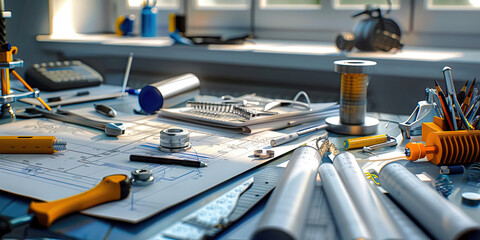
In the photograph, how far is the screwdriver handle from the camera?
561mm

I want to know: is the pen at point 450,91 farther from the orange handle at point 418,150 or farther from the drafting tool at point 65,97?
the drafting tool at point 65,97

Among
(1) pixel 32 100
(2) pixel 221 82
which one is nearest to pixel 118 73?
(2) pixel 221 82

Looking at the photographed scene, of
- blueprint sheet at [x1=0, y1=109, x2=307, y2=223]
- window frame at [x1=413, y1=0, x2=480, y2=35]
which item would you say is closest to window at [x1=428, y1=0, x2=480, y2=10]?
window frame at [x1=413, y1=0, x2=480, y2=35]

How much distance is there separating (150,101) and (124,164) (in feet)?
1.46

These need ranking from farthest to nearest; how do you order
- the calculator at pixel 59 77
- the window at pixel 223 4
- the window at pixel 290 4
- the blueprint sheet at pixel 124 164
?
the window at pixel 223 4
the window at pixel 290 4
the calculator at pixel 59 77
the blueprint sheet at pixel 124 164

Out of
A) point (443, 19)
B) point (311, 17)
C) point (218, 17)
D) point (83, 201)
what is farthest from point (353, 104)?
point (218, 17)

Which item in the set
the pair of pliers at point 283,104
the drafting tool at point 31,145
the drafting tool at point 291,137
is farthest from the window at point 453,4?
the drafting tool at point 31,145

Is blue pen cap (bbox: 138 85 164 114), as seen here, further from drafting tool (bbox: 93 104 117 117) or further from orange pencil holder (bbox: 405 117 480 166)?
orange pencil holder (bbox: 405 117 480 166)

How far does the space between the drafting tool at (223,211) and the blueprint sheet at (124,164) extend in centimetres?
4

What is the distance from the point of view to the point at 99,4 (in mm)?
2869

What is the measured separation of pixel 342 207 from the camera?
0.54 metres

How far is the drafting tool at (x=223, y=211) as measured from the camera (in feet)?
1.80

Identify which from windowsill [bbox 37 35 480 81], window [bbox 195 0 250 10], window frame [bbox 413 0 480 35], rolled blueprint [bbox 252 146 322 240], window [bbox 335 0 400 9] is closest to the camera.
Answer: rolled blueprint [bbox 252 146 322 240]

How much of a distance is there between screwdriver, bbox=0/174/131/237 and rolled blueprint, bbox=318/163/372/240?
26 cm
